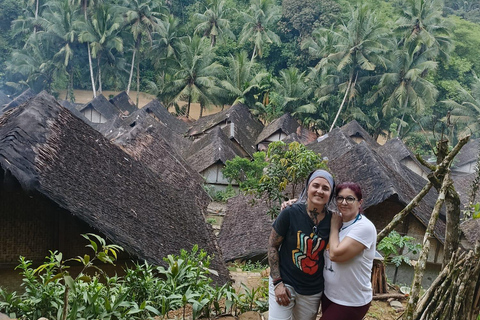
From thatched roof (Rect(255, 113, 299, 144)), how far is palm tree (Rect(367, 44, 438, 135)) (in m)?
6.91

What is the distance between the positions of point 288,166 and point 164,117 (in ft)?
73.3

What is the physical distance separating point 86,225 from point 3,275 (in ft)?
3.70

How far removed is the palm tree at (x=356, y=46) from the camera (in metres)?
29.4

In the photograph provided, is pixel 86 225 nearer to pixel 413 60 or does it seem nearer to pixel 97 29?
pixel 413 60

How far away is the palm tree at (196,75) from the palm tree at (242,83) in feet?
3.39

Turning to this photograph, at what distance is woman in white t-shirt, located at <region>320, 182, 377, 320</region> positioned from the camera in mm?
2918

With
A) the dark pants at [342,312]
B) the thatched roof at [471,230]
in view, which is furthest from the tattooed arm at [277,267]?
the thatched roof at [471,230]

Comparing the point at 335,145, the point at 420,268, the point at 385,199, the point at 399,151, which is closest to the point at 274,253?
the point at 420,268

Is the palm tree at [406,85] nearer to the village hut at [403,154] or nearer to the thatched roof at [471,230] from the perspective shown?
the village hut at [403,154]

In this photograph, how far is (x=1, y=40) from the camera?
41875 mm

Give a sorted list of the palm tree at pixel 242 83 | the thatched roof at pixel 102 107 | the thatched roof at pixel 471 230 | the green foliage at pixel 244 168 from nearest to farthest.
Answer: the thatched roof at pixel 471 230, the green foliage at pixel 244 168, the thatched roof at pixel 102 107, the palm tree at pixel 242 83

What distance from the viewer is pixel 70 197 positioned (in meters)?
5.66

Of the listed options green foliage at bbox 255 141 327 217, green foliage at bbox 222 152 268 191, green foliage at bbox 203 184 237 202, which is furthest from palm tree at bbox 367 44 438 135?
green foliage at bbox 255 141 327 217

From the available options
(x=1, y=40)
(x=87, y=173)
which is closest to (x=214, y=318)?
(x=87, y=173)
